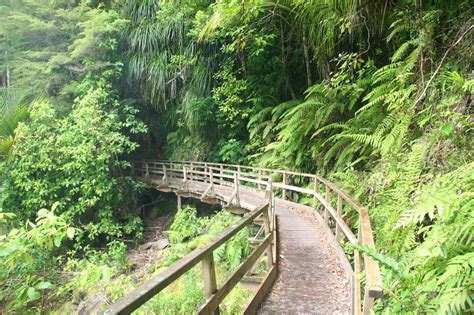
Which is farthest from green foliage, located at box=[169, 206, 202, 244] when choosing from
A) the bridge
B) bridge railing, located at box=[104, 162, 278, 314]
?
bridge railing, located at box=[104, 162, 278, 314]

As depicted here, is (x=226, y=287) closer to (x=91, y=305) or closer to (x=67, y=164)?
(x=91, y=305)

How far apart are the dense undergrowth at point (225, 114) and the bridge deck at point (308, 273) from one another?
0.96m

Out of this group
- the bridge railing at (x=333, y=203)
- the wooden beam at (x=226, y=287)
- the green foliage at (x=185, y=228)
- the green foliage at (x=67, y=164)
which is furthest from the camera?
the green foliage at (x=67, y=164)

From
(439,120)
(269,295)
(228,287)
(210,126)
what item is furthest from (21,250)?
(210,126)

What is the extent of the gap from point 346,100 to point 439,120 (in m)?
4.24

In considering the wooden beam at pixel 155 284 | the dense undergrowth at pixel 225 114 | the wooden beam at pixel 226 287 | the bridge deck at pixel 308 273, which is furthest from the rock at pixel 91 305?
the wooden beam at pixel 155 284

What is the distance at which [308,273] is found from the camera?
5.06m

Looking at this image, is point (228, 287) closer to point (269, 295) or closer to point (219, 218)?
point (269, 295)

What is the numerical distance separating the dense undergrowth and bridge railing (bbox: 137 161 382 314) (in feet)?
0.97

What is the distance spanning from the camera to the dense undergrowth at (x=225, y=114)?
406 cm

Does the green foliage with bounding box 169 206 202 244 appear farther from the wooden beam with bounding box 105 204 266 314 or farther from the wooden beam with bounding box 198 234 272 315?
the wooden beam with bounding box 105 204 266 314

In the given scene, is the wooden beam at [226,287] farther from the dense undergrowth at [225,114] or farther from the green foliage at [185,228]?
the green foliage at [185,228]

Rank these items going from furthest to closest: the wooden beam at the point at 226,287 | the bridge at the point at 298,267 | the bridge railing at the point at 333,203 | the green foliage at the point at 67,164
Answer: the green foliage at the point at 67,164
the wooden beam at the point at 226,287
the bridge railing at the point at 333,203
the bridge at the point at 298,267

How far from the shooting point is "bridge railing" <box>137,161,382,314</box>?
2.37 meters
